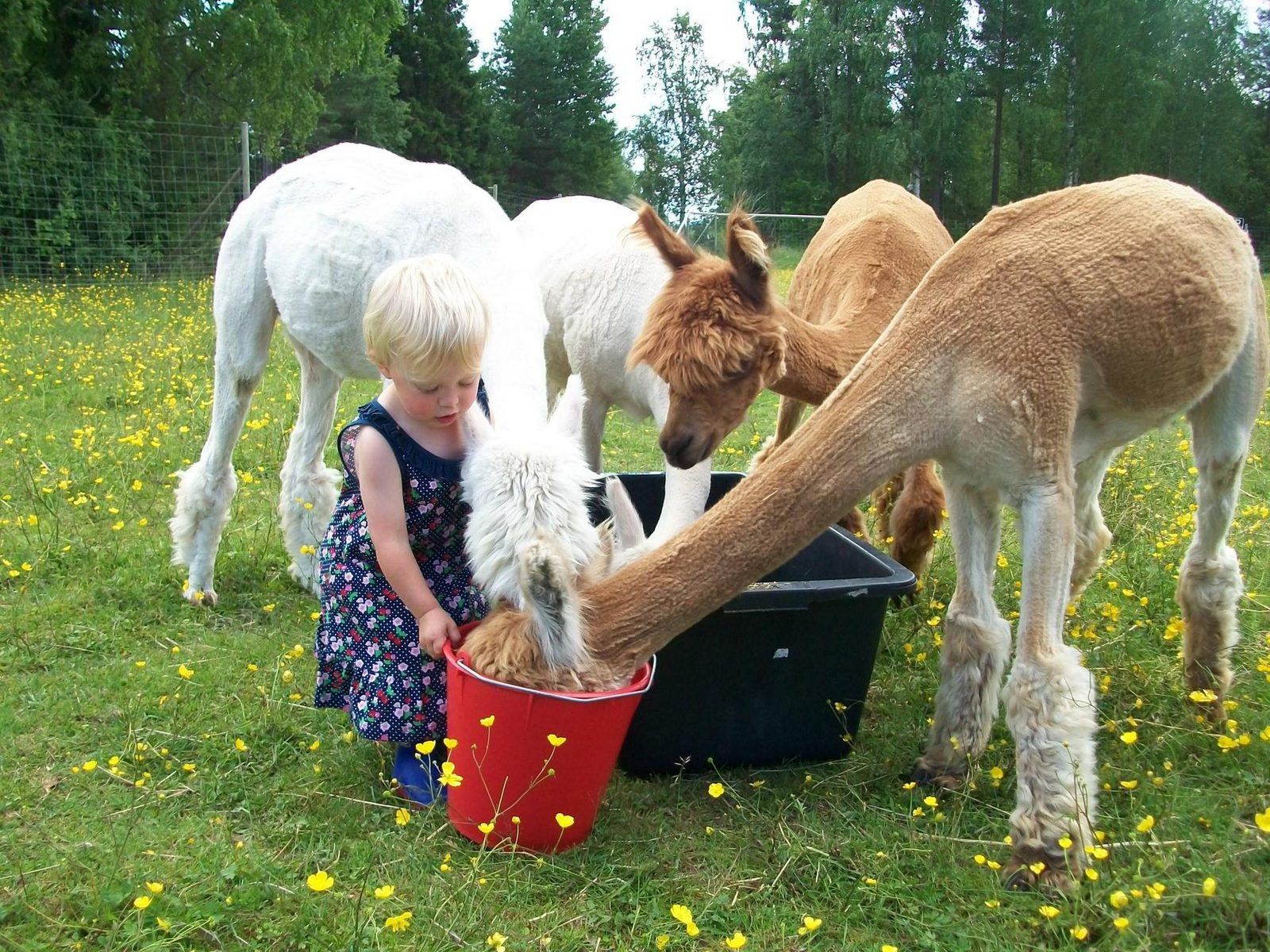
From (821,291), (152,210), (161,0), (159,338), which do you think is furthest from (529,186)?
(821,291)

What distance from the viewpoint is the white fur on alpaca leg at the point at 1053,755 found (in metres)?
2.40

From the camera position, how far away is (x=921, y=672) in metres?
3.60

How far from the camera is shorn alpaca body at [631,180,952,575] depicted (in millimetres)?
3178

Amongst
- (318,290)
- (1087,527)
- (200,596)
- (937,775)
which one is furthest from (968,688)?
(200,596)

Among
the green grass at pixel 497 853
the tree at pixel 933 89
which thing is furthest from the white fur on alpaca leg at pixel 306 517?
the tree at pixel 933 89

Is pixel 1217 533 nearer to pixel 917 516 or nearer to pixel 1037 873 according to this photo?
pixel 917 516

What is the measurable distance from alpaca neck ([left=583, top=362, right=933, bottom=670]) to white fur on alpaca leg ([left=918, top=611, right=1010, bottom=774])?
704 millimetres

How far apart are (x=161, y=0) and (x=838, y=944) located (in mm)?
19795

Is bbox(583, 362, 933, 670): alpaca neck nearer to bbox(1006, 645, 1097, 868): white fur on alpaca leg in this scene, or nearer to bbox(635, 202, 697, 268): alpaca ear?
bbox(1006, 645, 1097, 868): white fur on alpaca leg

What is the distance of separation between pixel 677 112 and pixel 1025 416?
5724cm

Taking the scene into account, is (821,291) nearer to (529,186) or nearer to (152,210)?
(152,210)

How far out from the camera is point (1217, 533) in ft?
10.4

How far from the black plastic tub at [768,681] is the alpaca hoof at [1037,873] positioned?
683mm

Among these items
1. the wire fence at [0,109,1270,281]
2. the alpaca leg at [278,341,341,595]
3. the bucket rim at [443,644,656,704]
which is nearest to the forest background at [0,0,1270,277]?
the wire fence at [0,109,1270,281]
